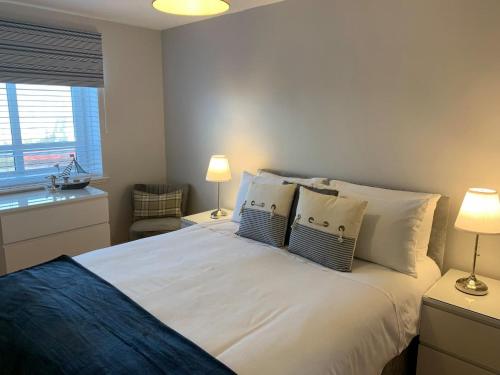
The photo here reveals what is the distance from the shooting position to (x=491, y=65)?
1938mm

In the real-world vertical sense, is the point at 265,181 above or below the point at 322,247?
above

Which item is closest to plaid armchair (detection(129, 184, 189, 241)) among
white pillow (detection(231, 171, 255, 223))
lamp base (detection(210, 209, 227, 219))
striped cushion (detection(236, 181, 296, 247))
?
lamp base (detection(210, 209, 227, 219))

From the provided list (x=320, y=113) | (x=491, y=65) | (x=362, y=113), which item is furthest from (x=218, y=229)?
(x=491, y=65)

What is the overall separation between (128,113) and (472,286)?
123 inches

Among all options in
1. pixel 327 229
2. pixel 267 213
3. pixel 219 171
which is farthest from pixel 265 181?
A: pixel 327 229

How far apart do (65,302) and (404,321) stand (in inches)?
61.3

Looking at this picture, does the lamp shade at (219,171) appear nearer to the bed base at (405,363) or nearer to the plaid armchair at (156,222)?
the plaid armchair at (156,222)

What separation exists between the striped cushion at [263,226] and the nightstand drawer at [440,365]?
958mm

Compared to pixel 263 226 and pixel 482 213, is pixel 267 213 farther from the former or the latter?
pixel 482 213

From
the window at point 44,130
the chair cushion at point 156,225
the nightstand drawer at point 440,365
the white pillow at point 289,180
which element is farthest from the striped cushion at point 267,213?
the window at point 44,130

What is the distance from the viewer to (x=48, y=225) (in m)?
2.82

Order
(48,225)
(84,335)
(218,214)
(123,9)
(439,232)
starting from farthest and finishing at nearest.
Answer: (218,214), (123,9), (48,225), (439,232), (84,335)

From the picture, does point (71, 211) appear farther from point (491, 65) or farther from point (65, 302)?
point (491, 65)

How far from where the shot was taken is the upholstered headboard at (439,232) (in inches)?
84.0
